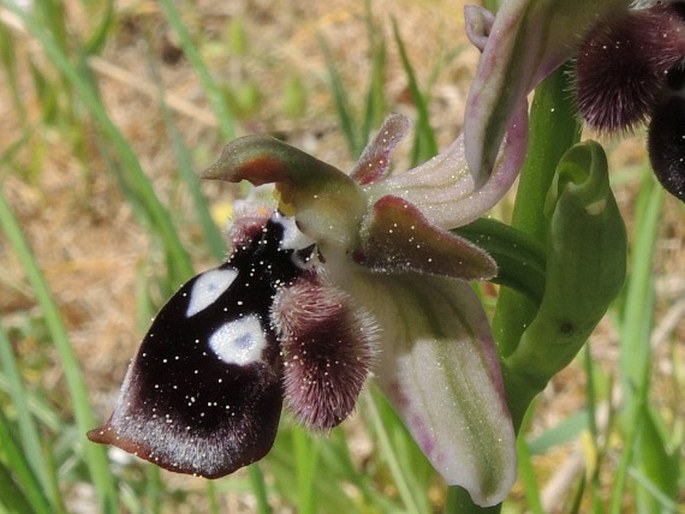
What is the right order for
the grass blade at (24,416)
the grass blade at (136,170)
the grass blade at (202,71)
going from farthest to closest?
the grass blade at (202,71) < the grass blade at (136,170) < the grass blade at (24,416)

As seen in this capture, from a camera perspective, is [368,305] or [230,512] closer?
[368,305]

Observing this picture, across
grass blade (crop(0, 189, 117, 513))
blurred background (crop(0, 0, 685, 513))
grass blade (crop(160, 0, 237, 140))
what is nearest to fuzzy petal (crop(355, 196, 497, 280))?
blurred background (crop(0, 0, 685, 513))

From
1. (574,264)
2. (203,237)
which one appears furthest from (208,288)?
(203,237)

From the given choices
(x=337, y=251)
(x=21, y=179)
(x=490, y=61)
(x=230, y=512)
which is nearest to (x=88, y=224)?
(x=21, y=179)

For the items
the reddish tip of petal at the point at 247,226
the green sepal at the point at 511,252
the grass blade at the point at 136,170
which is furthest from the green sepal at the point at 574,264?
the grass blade at the point at 136,170

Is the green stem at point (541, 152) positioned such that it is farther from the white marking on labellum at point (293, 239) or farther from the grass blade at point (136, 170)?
the grass blade at point (136, 170)

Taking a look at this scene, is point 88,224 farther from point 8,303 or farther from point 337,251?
point 337,251
